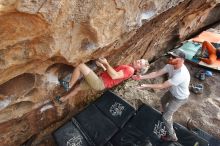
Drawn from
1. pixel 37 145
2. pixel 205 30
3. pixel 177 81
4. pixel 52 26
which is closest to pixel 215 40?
pixel 205 30

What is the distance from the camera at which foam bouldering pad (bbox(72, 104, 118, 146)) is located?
18.7 ft

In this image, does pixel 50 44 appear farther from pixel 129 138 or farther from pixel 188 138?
pixel 188 138

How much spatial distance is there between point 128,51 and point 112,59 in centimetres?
49

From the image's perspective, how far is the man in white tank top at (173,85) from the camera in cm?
502

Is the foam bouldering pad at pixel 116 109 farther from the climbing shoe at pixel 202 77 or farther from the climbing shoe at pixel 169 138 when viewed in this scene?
the climbing shoe at pixel 202 77

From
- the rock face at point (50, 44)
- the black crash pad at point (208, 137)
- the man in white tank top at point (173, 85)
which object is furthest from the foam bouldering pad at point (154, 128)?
the rock face at point (50, 44)

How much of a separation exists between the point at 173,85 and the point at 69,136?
2000mm

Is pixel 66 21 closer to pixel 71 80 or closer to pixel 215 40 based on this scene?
pixel 71 80

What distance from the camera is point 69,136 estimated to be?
561cm

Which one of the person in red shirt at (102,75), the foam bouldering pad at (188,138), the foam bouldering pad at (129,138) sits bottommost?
the foam bouldering pad at (188,138)

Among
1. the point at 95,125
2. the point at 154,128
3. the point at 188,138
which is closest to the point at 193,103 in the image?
the point at 188,138

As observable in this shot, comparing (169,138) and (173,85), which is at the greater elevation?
(173,85)

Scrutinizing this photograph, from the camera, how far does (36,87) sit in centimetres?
461

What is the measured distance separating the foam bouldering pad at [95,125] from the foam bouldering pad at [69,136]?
0.38ft
